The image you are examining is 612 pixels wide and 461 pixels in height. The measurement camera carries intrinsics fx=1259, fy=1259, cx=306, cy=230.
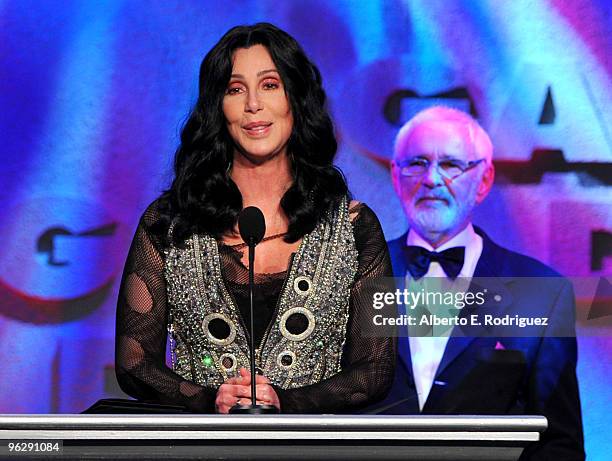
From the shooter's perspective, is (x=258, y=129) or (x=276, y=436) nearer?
(x=276, y=436)

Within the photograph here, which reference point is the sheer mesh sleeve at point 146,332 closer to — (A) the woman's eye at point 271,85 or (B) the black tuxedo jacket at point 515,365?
(A) the woman's eye at point 271,85

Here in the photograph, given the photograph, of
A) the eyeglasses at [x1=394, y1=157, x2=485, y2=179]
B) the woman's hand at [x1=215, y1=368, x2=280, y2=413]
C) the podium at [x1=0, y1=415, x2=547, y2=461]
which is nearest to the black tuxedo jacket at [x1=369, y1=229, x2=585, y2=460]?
the eyeglasses at [x1=394, y1=157, x2=485, y2=179]

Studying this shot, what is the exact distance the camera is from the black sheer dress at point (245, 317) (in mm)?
3047

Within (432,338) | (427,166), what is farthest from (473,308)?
(427,166)

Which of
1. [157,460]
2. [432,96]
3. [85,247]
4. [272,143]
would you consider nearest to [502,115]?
[432,96]

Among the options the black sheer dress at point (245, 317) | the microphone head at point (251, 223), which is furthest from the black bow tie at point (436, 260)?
the microphone head at point (251, 223)

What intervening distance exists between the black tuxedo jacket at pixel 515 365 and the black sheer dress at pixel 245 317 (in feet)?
2.52

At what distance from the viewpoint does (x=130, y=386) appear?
318 centimetres

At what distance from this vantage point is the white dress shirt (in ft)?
13.3

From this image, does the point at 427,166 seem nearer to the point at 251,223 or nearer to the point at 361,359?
the point at 361,359

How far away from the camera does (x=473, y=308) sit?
161 inches

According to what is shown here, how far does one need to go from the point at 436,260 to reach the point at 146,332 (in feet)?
4.11

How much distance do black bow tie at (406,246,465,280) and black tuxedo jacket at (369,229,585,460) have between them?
0.03 m

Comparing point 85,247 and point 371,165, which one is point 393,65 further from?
point 85,247
